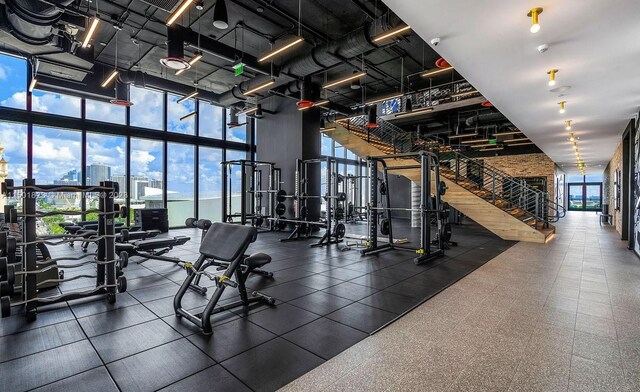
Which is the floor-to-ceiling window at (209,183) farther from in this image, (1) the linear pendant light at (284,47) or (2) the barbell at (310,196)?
(1) the linear pendant light at (284,47)

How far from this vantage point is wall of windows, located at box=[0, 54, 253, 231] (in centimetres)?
768

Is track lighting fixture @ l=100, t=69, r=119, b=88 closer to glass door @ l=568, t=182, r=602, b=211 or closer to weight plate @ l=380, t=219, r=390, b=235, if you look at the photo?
weight plate @ l=380, t=219, r=390, b=235

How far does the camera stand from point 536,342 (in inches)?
100

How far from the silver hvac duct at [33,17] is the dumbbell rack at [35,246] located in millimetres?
2506

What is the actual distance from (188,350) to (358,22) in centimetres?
669

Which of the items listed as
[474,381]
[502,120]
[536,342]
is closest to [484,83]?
[536,342]

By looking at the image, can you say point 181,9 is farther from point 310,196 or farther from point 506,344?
point 506,344

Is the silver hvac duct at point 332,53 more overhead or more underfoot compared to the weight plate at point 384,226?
more overhead

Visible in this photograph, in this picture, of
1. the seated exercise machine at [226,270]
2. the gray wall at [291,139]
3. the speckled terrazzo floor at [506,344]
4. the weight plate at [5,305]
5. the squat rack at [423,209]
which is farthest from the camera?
the gray wall at [291,139]

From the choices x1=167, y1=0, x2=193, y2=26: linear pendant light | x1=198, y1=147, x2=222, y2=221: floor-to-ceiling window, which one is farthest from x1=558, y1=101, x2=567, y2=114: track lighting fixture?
x1=198, y1=147, x2=222, y2=221: floor-to-ceiling window

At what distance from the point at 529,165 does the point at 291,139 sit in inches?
478

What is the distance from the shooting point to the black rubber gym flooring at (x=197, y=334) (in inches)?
80.8

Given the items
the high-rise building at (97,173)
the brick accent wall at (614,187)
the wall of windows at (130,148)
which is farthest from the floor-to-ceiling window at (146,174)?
the brick accent wall at (614,187)

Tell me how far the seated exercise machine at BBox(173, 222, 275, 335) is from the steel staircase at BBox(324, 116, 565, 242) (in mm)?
7488
